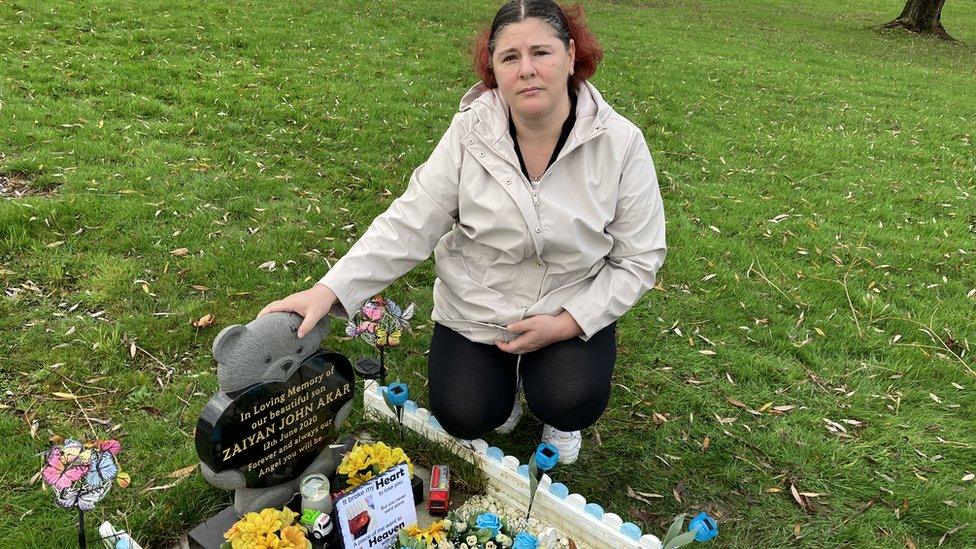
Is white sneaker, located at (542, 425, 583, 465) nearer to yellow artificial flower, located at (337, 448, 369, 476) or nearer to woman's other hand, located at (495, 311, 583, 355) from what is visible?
woman's other hand, located at (495, 311, 583, 355)

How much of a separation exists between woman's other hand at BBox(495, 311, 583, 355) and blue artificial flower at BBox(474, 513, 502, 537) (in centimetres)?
73

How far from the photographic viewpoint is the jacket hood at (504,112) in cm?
266

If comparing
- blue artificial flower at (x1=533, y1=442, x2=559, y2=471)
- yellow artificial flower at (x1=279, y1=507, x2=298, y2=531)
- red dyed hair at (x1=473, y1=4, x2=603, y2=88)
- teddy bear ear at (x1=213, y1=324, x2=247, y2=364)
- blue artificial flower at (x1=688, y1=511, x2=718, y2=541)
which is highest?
red dyed hair at (x1=473, y1=4, x2=603, y2=88)

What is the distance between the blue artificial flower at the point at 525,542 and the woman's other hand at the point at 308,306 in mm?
1120

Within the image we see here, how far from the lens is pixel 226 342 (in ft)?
6.91

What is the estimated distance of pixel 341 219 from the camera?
17.1 feet

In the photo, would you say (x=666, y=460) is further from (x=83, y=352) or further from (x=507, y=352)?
(x=83, y=352)

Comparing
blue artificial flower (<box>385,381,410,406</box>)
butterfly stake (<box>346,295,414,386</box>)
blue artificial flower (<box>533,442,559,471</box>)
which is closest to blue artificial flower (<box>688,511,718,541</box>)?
blue artificial flower (<box>533,442,559,471</box>)

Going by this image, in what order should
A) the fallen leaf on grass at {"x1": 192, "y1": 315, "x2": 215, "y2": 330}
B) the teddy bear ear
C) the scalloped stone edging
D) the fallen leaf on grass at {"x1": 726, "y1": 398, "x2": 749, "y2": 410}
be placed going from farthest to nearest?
the fallen leaf on grass at {"x1": 192, "y1": 315, "x2": 215, "y2": 330}
the fallen leaf on grass at {"x1": 726, "y1": 398, "x2": 749, "y2": 410}
the scalloped stone edging
the teddy bear ear

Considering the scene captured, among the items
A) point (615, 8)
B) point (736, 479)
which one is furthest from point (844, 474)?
point (615, 8)

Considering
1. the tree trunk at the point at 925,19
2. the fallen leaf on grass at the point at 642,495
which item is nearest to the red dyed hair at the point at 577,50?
the fallen leaf on grass at the point at 642,495

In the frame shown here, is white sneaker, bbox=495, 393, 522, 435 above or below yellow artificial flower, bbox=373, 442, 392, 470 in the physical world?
below

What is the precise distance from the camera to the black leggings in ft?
9.38

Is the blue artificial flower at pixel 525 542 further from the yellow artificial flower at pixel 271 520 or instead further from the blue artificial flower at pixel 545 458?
the yellow artificial flower at pixel 271 520
